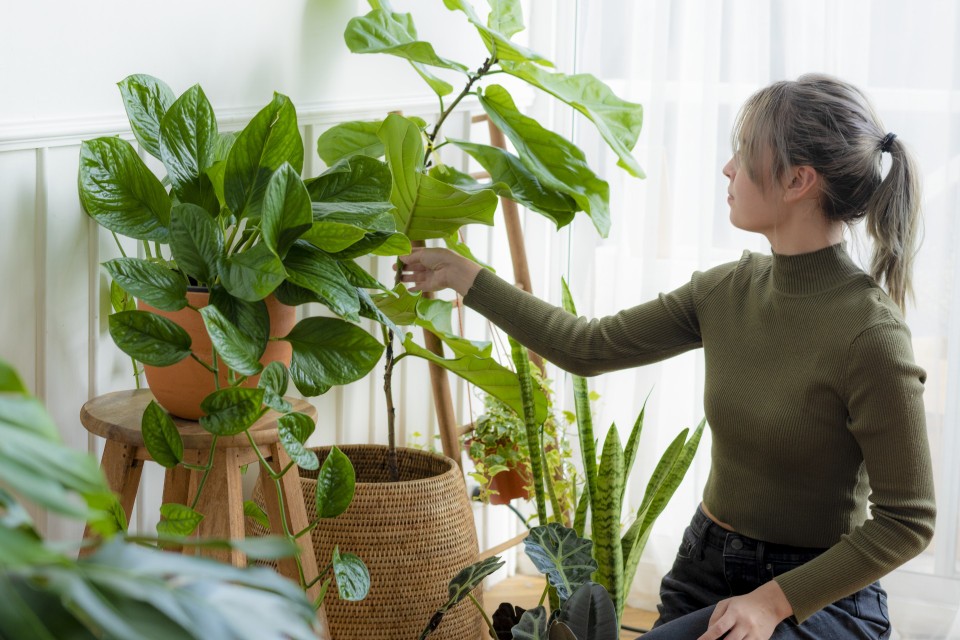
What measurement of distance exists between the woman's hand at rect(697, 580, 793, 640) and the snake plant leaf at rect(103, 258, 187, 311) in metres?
0.84

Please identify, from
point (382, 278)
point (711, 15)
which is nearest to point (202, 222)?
point (382, 278)

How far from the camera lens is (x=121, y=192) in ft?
4.21

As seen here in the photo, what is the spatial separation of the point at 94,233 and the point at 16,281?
155mm

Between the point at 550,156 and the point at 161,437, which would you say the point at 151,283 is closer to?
the point at 161,437

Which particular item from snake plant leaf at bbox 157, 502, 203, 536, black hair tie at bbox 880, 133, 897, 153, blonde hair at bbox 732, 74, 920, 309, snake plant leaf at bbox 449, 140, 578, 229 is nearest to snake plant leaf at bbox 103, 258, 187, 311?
snake plant leaf at bbox 157, 502, 203, 536

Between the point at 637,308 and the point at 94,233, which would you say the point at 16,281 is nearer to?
the point at 94,233

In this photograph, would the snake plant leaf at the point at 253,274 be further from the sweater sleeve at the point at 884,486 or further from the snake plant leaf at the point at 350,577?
the sweater sleeve at the point at 884,486

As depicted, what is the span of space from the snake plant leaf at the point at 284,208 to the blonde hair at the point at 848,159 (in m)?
0.78

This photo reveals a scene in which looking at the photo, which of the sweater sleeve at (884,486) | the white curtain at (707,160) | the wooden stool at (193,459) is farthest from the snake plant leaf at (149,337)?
the white curtain at (707,160)

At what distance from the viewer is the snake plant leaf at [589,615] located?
4.70 ft

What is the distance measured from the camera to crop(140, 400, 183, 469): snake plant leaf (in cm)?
122

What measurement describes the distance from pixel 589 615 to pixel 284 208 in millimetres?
730

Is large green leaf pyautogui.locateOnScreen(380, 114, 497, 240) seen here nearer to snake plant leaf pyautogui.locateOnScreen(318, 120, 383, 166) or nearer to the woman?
snake plant leaf pyautogui.locateOnScreen(318, 120, 383, 166)

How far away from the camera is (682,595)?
1611 mm
